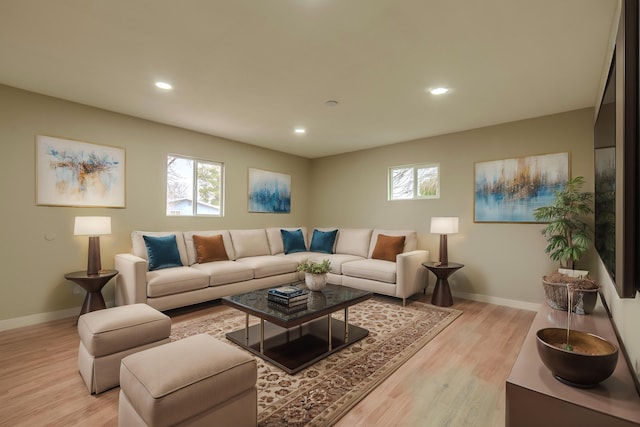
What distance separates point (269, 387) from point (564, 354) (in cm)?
170

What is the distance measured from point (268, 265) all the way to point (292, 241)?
1.08 m

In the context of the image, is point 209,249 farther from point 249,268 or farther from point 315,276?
point 315,276

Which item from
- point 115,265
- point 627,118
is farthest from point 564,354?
point 115,265

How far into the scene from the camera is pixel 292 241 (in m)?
5.37

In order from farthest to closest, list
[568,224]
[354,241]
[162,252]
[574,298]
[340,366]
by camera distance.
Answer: [354,241] → [162,252] → [568,224] → [340,366] → [574,298]

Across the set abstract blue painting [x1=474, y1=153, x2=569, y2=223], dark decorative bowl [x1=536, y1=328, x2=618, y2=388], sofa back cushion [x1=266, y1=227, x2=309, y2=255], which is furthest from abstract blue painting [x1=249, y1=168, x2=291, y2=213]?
dark decorative bowl [x1=536, y1=328, x2=618, y2=388]

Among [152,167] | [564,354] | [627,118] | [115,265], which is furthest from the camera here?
[152,167]

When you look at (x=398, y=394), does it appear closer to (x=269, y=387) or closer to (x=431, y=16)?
(x=269, y=387)

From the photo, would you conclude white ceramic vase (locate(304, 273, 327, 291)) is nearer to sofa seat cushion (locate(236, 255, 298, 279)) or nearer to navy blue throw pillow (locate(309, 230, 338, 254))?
sofa seat cushion (locate(236, 255, 298, 279))

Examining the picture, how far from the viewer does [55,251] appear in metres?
3.33

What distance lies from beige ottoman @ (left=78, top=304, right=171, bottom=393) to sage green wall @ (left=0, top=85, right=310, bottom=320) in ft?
5.39

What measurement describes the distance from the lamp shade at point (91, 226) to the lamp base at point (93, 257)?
0.43 feet

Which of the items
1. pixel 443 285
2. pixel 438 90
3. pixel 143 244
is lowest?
pixel 443 285

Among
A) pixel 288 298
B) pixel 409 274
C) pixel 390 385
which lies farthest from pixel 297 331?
pixel 409 274
